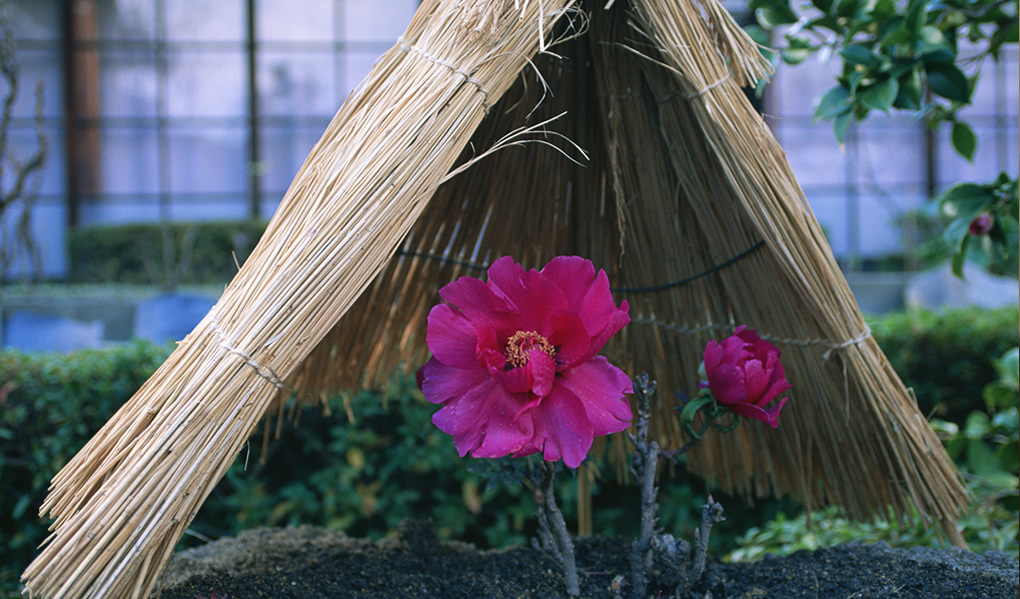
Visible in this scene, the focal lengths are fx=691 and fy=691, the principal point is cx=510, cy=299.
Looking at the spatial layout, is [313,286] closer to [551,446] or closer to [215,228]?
[551,446]

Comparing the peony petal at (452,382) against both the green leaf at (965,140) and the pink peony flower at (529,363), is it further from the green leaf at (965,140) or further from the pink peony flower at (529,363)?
the green leaf at (965,140)

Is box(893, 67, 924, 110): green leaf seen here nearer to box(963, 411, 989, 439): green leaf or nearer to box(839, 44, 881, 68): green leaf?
box(839, 44, 881, 68): green leaf

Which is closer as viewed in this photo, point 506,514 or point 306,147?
point 506,514

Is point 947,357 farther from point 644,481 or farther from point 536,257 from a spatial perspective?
point 644,481

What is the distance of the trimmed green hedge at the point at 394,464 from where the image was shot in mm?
1911

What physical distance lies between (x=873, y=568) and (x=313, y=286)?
93 centimetres

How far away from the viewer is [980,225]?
4.65ft

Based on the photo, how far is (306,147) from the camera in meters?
6.92

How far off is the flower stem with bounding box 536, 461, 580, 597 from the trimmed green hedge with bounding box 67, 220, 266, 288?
586 centimetres

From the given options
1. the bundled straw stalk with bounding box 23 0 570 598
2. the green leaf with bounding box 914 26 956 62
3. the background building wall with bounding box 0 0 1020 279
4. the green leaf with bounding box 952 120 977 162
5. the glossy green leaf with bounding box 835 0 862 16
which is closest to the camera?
the bundled straw stalk with bounding box 23 0 570 598

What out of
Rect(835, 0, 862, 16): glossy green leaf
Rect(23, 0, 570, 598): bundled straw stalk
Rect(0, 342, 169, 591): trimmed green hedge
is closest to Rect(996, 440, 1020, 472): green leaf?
Rect(835, 0, 862, 16): glossy green leaf

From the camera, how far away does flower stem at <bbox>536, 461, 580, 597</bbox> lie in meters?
0.92

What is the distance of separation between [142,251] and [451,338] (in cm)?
635

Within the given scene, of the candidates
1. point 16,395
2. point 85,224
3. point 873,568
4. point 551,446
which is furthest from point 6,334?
point 85,224
